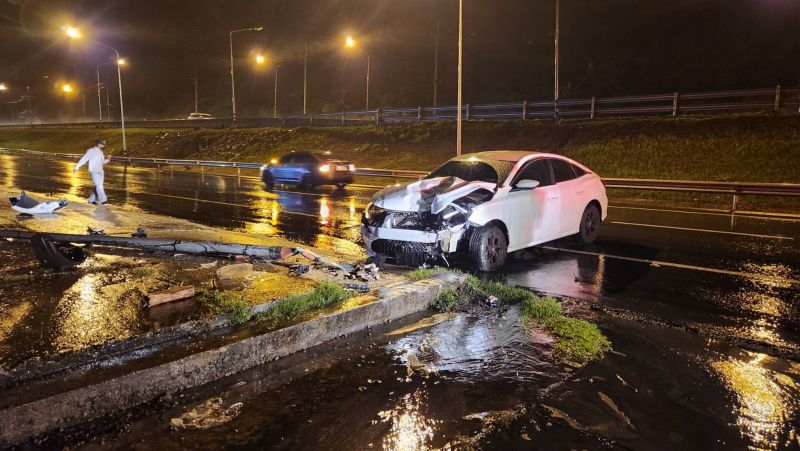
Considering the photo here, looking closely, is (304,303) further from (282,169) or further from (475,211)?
(282,169)

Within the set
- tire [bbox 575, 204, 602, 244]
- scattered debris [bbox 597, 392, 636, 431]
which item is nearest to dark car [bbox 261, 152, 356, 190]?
tire [bbox 575, 204, 602, 244]

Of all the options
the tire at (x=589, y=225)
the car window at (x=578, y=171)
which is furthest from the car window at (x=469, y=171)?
the tire at (x=589, y=225)

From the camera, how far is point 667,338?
5.29 metres

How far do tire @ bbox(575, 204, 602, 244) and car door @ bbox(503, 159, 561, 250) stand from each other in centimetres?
107

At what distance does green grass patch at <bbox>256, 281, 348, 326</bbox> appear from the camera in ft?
15.9

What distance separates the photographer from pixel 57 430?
3.35 metres

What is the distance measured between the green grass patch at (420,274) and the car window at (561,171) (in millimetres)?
3541

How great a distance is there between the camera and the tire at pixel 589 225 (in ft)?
32.6

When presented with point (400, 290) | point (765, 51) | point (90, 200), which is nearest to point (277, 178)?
point (90, 200)

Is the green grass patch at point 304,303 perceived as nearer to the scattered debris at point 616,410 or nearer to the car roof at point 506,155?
the scattered debris at point 616,410

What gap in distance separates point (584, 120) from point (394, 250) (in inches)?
989

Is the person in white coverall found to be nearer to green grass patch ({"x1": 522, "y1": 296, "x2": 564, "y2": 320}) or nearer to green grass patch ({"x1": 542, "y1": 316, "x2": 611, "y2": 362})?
green grass patch ({"x1": 522, "y1": 296, "x2": 564, "y2": 320})

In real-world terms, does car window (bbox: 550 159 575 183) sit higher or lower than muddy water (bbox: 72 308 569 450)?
higher

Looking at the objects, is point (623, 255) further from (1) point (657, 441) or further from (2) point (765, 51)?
(2) point (765, 51)
